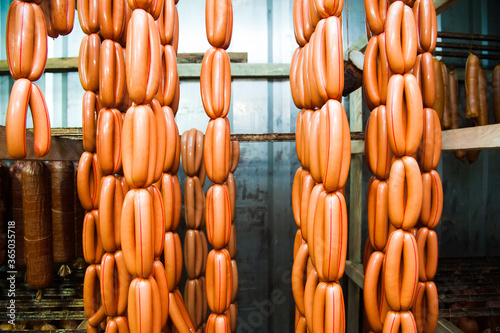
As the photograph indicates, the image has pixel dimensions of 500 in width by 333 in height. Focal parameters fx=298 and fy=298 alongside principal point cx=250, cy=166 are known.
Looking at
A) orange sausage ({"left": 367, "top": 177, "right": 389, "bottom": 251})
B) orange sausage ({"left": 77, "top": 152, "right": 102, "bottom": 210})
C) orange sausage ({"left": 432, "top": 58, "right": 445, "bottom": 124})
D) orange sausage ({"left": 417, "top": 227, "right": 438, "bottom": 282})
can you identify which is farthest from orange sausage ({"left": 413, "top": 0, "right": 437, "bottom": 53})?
orange sausage ({"left": 77, "top": 152, "right": 102, "bottom": 210})

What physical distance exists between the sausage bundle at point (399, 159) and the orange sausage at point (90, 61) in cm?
71

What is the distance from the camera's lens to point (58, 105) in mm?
1488

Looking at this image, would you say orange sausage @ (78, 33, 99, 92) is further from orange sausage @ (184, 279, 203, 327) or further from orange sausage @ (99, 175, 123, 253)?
orange sausage @ (184, 279, 203, 327)

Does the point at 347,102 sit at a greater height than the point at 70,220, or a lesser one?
greater

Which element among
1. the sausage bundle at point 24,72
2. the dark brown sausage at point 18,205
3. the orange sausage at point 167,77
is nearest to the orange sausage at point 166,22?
the orange sausage at point 167,77

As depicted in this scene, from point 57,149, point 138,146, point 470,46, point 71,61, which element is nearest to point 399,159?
point 138,146

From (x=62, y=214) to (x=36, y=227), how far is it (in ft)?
0.37

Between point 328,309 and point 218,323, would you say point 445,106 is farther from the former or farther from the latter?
point 218,323

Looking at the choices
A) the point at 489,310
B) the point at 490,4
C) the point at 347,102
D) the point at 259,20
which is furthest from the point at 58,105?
the point at 490,4

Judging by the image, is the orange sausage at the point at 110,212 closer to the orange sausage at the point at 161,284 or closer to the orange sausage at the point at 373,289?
the orange sausage at the point at 161,284

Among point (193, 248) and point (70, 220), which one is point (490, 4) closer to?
point (193, 248)

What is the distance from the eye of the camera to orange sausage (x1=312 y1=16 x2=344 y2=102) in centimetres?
56

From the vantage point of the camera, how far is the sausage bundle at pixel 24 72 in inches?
21.9

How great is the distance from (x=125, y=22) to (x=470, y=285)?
1.69 metres
